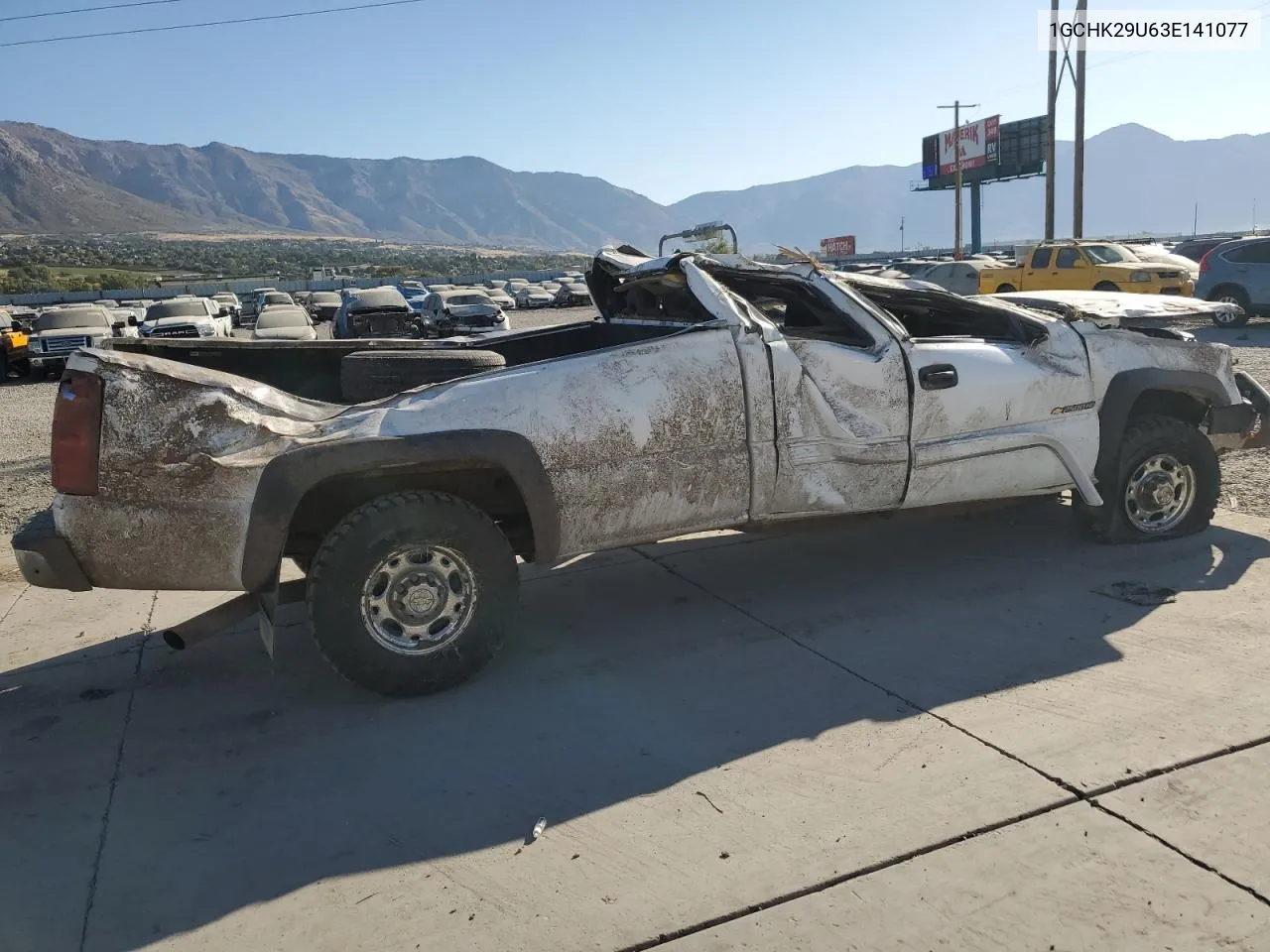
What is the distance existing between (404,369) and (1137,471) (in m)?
3.84

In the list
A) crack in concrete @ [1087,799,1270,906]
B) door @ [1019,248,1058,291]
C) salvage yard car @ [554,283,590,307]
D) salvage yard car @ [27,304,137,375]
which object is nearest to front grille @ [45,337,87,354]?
salvage yard car @ [27,304,137,375]

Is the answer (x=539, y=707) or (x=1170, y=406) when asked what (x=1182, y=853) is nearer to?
(x=539, y=707)

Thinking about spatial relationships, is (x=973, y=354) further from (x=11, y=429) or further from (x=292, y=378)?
(x=11, y=429)

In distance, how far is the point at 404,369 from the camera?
15.2 ft

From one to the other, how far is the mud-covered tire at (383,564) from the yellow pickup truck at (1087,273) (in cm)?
1670

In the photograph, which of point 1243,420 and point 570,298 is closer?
point 1243,420

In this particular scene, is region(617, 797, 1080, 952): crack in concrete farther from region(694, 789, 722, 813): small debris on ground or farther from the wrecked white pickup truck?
the wrecked white pickup truck

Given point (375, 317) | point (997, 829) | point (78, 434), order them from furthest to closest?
point (375, 317) → point (78, 434) → point (997, 829)

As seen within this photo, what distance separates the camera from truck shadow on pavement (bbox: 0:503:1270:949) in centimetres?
311

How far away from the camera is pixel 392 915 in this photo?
2.79 m

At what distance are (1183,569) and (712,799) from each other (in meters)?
3.35

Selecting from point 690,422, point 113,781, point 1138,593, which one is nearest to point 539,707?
point 690,422

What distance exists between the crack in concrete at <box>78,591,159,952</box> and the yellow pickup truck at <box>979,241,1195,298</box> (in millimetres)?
16911

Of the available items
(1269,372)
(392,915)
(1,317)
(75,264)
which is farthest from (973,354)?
(75,264)
